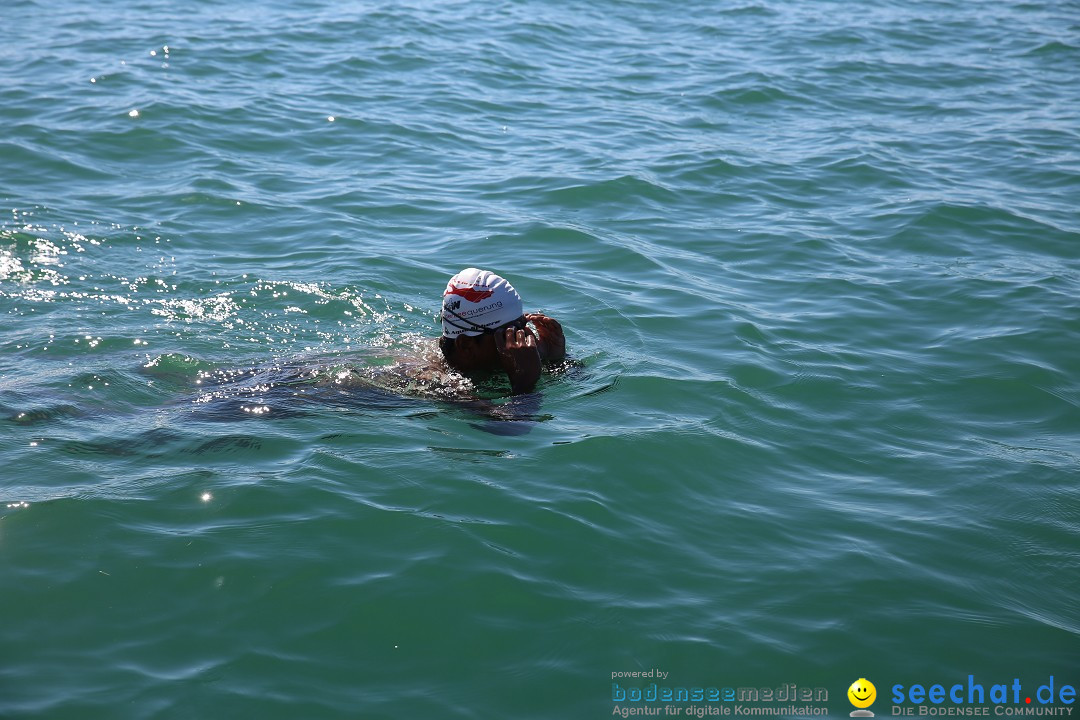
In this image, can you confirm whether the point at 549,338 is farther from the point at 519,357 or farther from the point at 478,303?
the point at 478,303

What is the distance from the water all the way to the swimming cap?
56 centimetres

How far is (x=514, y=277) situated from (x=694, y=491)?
11.7 feet

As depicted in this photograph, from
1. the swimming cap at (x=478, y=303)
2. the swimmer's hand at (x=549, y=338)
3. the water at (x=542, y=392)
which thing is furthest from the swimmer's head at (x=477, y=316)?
the water at (x=542, y=392)

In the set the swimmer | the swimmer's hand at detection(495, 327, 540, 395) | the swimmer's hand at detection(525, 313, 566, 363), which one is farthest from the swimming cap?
the swimmer's hand at detection(525, 313, 566, 363)

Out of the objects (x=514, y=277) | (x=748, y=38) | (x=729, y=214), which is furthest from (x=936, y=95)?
(x=514, y=277)

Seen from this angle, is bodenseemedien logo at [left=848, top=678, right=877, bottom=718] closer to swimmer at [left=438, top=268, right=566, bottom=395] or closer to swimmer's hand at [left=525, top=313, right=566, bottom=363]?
swimmer at [left=438, top=268, right=566, bottom=395]

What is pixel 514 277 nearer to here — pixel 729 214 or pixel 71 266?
pixel 729 214

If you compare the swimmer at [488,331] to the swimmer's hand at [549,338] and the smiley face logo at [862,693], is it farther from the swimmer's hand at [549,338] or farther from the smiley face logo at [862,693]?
the smiley face logo at [862,693]

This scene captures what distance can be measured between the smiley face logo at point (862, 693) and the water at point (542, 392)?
6 cm

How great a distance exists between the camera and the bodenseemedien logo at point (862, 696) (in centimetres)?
439

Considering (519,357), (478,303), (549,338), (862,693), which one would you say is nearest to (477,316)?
(478,303)

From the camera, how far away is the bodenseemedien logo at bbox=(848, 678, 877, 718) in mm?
4391

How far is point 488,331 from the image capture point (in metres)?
6.77

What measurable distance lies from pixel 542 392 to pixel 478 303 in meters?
0.77
